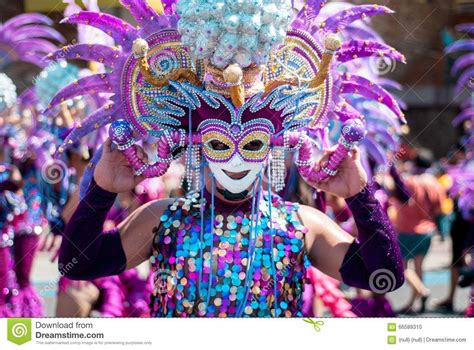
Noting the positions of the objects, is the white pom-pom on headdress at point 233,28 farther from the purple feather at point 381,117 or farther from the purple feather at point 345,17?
the purple feather at point 381,117

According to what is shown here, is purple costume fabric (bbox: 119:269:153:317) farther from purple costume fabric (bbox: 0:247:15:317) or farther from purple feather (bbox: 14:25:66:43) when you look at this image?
purple feather (bbox: 14:25:66:43)

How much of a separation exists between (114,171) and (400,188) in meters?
2.49

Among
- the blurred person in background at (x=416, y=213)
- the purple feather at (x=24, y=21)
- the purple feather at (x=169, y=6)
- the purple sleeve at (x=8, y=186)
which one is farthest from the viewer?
the blurred person in background at (x=416, y=213)

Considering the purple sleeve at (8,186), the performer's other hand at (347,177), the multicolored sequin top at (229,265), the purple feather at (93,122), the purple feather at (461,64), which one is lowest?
the multicolored sequin top at (229,265)

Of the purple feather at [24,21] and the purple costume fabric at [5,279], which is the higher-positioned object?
the purple feather at [24,21]

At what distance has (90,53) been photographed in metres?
2.77

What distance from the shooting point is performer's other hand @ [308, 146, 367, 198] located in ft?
8.75

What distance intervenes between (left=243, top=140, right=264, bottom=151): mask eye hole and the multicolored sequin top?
0.22m

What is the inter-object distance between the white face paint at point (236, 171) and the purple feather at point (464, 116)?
195cm

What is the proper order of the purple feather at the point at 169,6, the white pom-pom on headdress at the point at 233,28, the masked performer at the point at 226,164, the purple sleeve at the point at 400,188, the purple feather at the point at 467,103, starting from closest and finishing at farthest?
1. the white pom-pom on headdress at the point at 233,28
2. the masked performer at the point at 226,164
3. the purple feather at the point at 169,6
4. the purple feather at the point at 467,103
5. the purple sleeve at the point at 400,188

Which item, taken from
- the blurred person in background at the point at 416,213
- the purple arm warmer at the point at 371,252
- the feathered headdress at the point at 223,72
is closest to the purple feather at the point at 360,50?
the feathered headdress at the point at 223,72

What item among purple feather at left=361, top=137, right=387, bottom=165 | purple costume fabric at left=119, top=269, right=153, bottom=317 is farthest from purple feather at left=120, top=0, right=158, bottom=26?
purple costume fabric at left=119, top=269, right=153, bottom=317

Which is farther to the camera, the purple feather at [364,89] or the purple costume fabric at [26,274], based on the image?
the purple costume fabric at [26,274]

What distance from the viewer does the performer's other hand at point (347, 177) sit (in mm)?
2668
